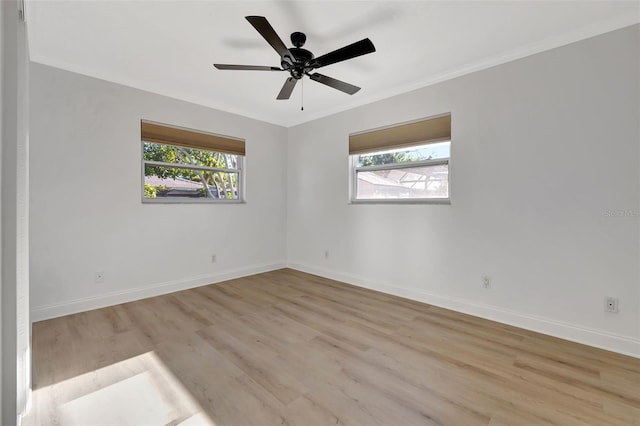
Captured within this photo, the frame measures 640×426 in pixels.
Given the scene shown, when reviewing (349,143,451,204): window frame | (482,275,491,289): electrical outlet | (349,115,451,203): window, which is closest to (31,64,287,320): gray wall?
(349,143,451,204): window frame

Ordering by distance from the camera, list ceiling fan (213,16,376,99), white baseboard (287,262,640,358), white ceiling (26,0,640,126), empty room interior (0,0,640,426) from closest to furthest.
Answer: empty room interior (0,0,640,426) → ceiling fan (213,16,376,99) → white ceiling (26,0,640,126) → white baseboard (287,262,640,358)

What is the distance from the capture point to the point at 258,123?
4.59 metres

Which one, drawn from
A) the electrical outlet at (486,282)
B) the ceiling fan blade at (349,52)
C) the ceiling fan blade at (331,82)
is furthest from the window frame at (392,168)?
the ceiling fan blade at (349,52)

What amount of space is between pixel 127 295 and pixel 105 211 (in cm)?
97

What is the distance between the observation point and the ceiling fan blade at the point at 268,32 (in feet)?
5.78

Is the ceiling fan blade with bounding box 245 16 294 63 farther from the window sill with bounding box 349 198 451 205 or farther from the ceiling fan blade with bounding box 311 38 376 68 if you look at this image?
the window sill with bounding box 349 198 451 205

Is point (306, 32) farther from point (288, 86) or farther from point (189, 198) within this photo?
point (189, 198)

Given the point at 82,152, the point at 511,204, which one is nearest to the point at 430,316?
the point at 511,204

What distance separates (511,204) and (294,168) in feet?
10.4

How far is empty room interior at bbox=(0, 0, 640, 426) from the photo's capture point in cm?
168

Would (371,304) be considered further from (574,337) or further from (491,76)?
(491,76)

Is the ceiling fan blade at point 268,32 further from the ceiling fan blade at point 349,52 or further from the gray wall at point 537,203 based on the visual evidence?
the gray wall at point 537,203

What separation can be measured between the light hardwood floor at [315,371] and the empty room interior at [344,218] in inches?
0.7

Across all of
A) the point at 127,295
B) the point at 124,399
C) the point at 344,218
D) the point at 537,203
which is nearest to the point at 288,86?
the point at 344,218
